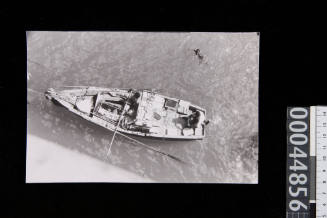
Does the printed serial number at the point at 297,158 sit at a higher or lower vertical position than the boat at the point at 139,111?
lower

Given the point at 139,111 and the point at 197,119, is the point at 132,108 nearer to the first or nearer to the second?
the point at 139,111

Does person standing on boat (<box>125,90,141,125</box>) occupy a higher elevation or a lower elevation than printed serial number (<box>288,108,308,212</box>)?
higher

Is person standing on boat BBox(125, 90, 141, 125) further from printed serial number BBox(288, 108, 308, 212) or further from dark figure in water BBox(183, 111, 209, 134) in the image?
printed serial number BBox(288, 108, 308, 212)

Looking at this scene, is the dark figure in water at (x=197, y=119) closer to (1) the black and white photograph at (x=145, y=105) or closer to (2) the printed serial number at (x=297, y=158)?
(1) the black and white photograph at (x=145, y=105)

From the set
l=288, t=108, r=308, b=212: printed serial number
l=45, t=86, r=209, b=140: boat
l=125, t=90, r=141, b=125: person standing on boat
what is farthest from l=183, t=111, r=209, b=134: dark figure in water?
l=288, t=108, r=308, b=212: printed serial number
